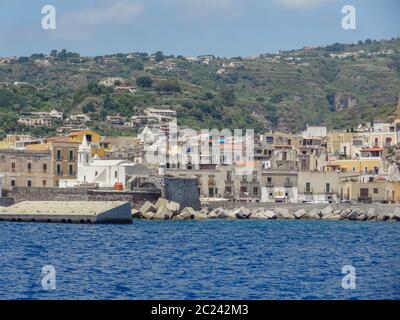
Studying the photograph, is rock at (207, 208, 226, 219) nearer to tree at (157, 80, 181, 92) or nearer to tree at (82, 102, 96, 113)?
tree at (82, 102, 96, 113)

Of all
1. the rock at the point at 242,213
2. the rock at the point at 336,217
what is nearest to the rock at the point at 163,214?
the rock at the point at 242,213

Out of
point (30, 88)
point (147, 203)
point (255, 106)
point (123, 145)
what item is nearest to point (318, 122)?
point (255, 106)

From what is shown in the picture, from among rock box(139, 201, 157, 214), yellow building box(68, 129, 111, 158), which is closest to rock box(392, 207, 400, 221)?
rock box(139, 201, 157, 214)

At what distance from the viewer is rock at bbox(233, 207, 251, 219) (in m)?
91.6

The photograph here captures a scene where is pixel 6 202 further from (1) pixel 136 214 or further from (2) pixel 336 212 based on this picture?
(2) pixel 336 212

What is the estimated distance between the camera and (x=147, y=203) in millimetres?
88438

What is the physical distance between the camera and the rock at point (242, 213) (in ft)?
301

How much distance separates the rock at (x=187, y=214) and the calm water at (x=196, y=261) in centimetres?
1211

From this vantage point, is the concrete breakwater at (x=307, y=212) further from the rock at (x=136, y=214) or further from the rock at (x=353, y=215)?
the rock at (x=136, y=214)

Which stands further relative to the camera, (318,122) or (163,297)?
(318,122)

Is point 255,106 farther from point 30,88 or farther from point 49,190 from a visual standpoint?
point 49,190

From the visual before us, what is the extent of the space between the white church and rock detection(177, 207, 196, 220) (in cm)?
559

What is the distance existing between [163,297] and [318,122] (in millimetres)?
154818

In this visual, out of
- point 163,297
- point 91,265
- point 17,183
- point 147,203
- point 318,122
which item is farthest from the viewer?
point 318,122
